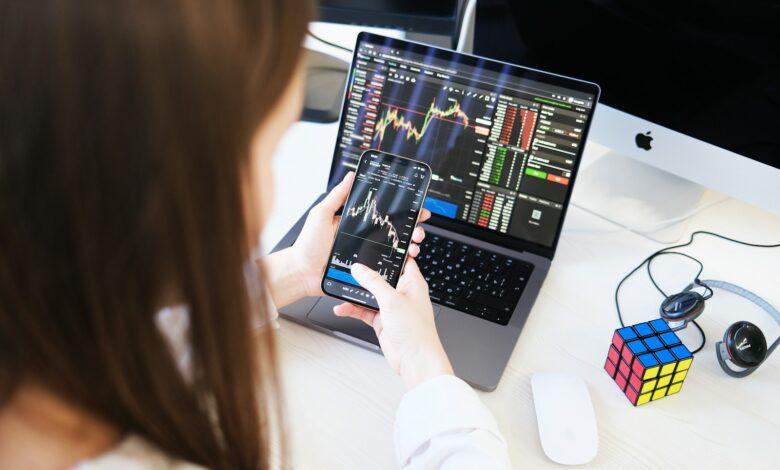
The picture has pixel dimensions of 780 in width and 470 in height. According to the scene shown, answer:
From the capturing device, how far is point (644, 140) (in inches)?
36.0

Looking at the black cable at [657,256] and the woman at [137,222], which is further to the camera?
the black cable at [657,256]

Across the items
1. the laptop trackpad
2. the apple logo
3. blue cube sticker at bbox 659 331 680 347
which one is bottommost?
the laptop trackpad

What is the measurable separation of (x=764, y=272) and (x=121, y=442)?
2.62 ft

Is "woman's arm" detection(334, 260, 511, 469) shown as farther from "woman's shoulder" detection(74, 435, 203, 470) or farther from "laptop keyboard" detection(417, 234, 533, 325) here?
"woman's shoulder" detection(74, 435, 203, 470)

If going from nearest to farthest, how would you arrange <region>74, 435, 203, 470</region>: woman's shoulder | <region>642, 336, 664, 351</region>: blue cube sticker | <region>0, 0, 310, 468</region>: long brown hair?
<region>0, 0, 310, 468</region>: long brown hair, <region>74, 435, 203, 470</region>: woman's shoulder, <region>642, 336, 664, 351</region>: blue cube sticker

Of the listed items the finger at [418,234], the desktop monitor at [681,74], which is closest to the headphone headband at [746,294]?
the desktop monitor at [681,74]

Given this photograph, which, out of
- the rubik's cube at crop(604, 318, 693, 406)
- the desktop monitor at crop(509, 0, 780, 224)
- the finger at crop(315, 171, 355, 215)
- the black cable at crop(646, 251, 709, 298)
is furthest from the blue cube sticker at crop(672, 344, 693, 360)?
the finger at crop(315, 171, 355, 215)

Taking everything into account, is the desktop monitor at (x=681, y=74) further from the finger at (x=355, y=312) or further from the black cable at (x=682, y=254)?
the finger at (x=355, y=312)

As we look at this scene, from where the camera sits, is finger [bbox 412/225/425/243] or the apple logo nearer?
finger [bbox 412/225/425/243]

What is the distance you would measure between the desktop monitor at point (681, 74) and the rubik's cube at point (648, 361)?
0.80 ft

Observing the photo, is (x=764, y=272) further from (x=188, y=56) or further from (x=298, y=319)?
(x=188, y=56)

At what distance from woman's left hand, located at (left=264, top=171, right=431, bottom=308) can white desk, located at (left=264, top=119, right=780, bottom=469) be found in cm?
4

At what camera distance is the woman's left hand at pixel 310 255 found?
31.0 inches

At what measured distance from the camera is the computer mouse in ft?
2.17
